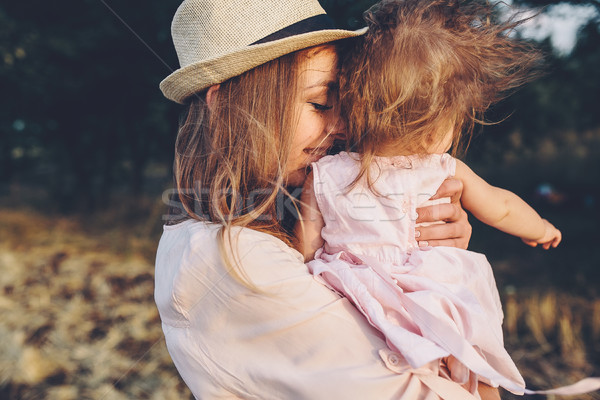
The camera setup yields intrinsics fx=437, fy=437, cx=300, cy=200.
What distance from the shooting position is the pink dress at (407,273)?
1.14m

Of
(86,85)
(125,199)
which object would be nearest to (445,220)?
(86,85)

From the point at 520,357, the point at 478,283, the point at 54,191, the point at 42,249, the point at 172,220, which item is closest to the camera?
the point at 478,283

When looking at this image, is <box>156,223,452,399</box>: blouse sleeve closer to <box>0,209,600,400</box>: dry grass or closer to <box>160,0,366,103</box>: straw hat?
<box>160,0,366,103</box>: straw hat

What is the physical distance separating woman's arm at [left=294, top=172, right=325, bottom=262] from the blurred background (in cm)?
106

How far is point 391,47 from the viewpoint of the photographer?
1423 millimetres

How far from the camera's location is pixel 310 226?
4.76ft

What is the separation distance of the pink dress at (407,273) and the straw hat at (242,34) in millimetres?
377

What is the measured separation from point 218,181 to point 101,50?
4.44 m

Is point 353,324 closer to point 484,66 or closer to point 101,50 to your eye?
point 484,66

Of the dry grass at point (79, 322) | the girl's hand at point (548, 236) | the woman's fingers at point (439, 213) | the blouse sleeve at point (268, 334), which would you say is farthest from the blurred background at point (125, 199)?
the blouse sleeve at point (268, 334)

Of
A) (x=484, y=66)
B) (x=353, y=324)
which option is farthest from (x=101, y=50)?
(x=353, y=324)

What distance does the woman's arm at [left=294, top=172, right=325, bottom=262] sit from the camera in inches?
56.6

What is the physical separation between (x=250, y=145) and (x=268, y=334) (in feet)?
1.90

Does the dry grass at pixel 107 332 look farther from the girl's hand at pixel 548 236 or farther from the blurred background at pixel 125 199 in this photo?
the girl's hand at pixel 548 236
